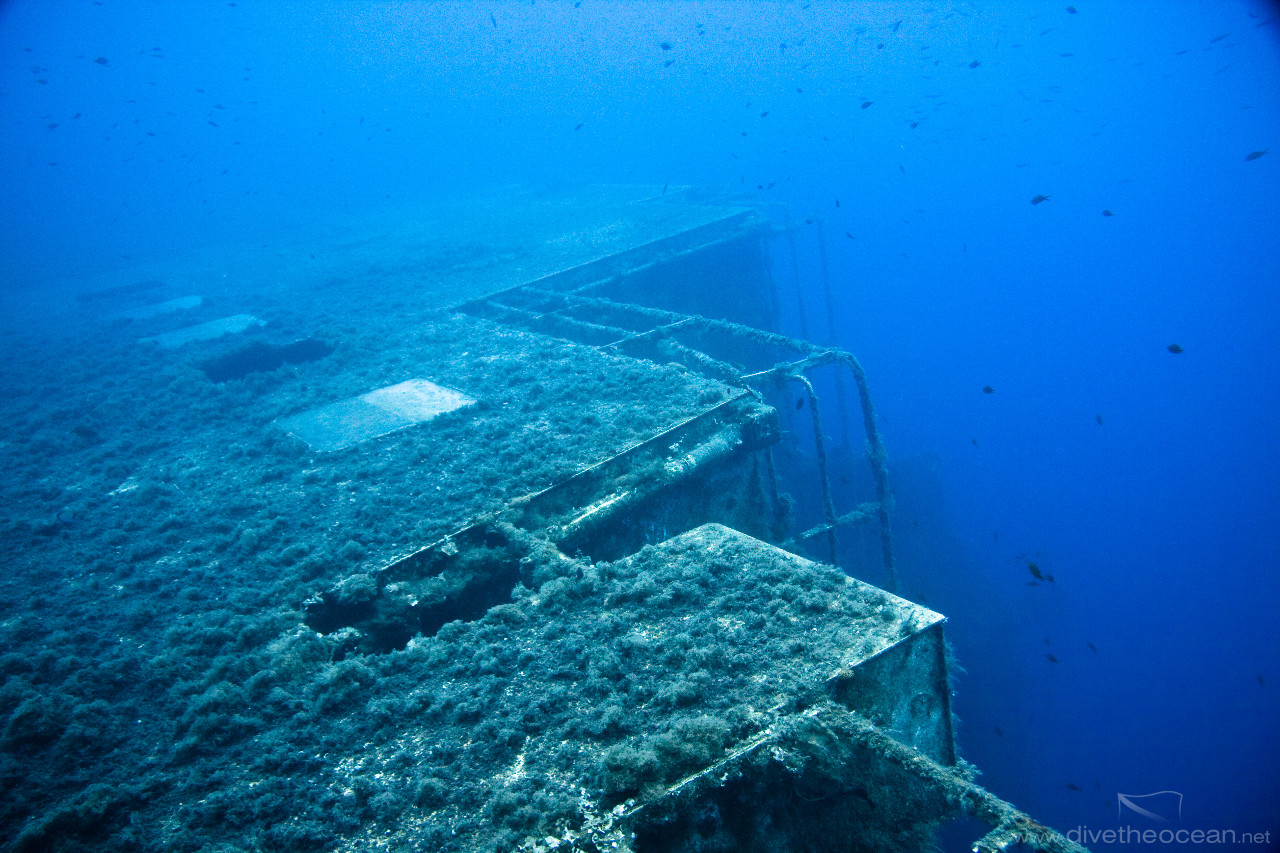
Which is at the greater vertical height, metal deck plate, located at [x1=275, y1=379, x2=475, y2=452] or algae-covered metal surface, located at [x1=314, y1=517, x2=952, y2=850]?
metal deck plate, located at [x1=275, y1=379, x2=475, y2=452]

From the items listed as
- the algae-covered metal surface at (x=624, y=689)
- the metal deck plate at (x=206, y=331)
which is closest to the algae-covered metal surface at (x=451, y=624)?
the algae-covered metal surface at (x=624, y=689)

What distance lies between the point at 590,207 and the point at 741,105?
53296 millimetres

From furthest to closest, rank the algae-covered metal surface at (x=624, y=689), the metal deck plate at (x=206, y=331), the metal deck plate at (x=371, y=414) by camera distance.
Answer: the metal deck plate at (x=206, y=331), the metal deck plate at (x=371, y=414), the algae-covered metal surface at (x=624, y=689)

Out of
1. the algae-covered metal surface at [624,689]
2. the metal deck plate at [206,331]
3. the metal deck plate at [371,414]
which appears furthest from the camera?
the metal deck plate at [206,331]

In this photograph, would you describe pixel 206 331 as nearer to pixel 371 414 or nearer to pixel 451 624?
pixel 371 414

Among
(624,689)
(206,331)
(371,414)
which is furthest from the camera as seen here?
(206,331)

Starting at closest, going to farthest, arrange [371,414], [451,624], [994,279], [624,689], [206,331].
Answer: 1. [624,689]
2. [451,624]
3. [371,414]
4. [206,331]
5. [994,279]

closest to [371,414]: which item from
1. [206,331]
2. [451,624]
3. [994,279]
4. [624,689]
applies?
[451,624]

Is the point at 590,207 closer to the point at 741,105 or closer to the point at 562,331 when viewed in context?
the point at 562,331

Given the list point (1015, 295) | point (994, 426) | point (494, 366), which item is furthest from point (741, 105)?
point (494, 366)

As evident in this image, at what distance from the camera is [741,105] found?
59.9 metres

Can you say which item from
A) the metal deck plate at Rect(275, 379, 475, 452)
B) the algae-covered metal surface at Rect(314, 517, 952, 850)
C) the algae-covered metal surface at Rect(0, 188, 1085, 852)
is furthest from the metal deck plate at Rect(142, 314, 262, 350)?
the algae-covered metal surface at Rect(314, 517, 952, 850)

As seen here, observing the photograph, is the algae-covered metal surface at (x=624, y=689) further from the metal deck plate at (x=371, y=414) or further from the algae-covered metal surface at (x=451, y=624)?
the metal deck plate at (x=371, y=414)

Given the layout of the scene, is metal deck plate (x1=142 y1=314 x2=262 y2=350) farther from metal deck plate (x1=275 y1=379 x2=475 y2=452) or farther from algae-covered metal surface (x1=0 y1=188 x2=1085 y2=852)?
metal deck plate (x1=275 y1=379 x2=475 y2=452)
